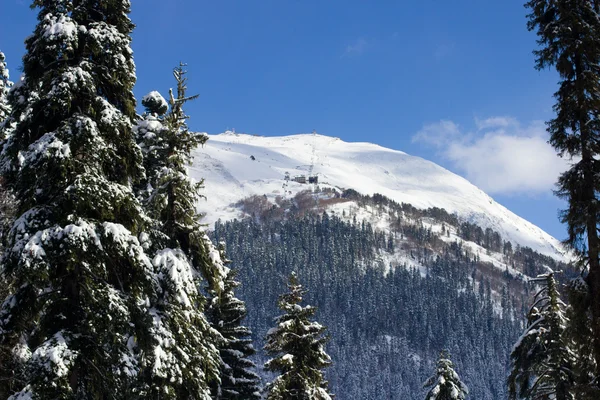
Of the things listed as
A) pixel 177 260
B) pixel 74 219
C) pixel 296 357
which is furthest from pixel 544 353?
pixel 74 219

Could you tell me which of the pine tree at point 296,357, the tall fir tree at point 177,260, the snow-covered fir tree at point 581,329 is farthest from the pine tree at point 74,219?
the pine tree at point 296,357

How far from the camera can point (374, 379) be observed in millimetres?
197250

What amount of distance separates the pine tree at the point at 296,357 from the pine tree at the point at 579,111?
1216cm

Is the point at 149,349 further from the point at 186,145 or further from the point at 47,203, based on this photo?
the point at 186,145

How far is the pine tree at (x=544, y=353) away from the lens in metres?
17.0

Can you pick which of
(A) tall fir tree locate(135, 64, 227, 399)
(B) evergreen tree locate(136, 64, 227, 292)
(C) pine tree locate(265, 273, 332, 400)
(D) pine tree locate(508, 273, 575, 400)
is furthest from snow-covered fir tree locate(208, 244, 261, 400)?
(D) pine tree locate(508, 273, 575, 400)

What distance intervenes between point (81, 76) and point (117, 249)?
3.62 m

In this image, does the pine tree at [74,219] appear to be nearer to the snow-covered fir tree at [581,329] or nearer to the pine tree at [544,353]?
the snow-covered fir tree at [581,329]

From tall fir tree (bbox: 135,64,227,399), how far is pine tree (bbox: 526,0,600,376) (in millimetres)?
9273

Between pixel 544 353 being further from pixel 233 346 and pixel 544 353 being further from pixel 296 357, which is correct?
pixel 233 346

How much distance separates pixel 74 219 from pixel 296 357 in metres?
14.3

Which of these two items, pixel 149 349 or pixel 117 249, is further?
pixel 149 349

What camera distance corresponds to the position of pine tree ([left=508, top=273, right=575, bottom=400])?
16984 mm

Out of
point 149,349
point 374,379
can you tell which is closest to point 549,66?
point 149,349
